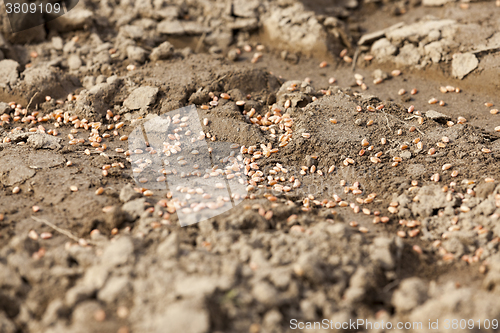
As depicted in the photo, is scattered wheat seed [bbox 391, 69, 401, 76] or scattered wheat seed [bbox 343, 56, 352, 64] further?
scattered wheat seed [bbox 343, 56, 352, 64]

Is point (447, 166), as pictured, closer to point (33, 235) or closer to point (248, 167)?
point (248, 167)

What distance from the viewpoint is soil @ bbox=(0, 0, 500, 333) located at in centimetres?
294

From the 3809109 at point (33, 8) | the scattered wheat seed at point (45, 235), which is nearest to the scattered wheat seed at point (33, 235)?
the scattered wheat seed at point (45, 235)

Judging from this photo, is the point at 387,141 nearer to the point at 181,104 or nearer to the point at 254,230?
the point at 254,230

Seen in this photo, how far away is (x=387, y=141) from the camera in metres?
4.66

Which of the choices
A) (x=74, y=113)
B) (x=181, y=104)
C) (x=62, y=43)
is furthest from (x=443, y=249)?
(x=62, y=43)

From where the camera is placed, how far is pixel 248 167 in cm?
449

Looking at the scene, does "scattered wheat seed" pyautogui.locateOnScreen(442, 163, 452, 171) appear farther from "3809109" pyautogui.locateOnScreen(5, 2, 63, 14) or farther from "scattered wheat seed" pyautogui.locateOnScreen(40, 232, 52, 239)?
"3809109" pyautogui.locateOnScreen(5, 2, 63, 14)

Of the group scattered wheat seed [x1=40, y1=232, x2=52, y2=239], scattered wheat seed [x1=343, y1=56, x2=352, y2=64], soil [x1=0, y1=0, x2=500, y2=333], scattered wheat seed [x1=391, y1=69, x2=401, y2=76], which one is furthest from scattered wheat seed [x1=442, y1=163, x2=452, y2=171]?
scattered wheat seed [x1=40, y1=232, x2=52, y2=239]

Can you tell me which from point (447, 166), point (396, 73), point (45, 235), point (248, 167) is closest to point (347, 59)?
point (396, 73)

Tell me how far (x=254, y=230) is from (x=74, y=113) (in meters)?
2.89

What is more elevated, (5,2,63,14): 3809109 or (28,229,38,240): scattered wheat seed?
(5,2,63,14): 3809109

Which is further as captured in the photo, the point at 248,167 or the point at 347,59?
the point at 347,59

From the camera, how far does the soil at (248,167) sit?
2936mm
